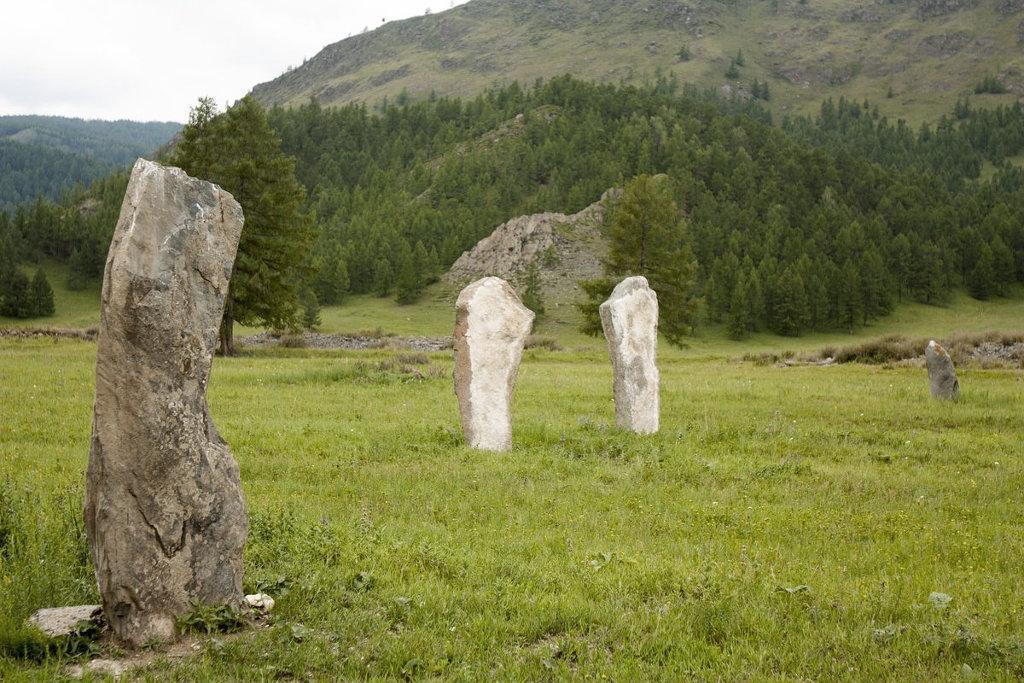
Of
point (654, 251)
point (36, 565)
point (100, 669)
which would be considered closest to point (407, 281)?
point (654, 251)

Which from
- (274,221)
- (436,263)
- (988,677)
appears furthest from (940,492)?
(436,263)

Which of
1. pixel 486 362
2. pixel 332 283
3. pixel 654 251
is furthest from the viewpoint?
pixel 332 283

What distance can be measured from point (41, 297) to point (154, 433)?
75.0 meters

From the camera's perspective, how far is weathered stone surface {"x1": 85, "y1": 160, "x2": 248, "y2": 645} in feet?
19.4

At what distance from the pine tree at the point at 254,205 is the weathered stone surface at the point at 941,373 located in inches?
1128

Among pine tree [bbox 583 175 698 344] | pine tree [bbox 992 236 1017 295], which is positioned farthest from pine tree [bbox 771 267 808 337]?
pine tree [bbox 992 236 1017 295]

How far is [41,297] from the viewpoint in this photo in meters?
69.2

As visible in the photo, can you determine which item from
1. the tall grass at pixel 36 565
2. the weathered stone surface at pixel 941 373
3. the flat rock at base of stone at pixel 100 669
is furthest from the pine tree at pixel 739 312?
the flat rock at base of stone at pixel 100 669

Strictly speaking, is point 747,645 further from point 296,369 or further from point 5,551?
point 296,369

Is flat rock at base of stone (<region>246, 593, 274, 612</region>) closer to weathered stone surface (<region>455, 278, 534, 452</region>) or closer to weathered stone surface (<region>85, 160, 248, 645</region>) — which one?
weathered stone surface (<region>85, 160, 248, 645</region>)

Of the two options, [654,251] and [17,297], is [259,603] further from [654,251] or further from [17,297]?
[17,297]

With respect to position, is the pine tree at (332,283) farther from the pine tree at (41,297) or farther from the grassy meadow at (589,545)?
the grassy meadow at (589,545)

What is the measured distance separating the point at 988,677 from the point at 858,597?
1.46 m

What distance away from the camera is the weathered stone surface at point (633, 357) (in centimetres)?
1628
